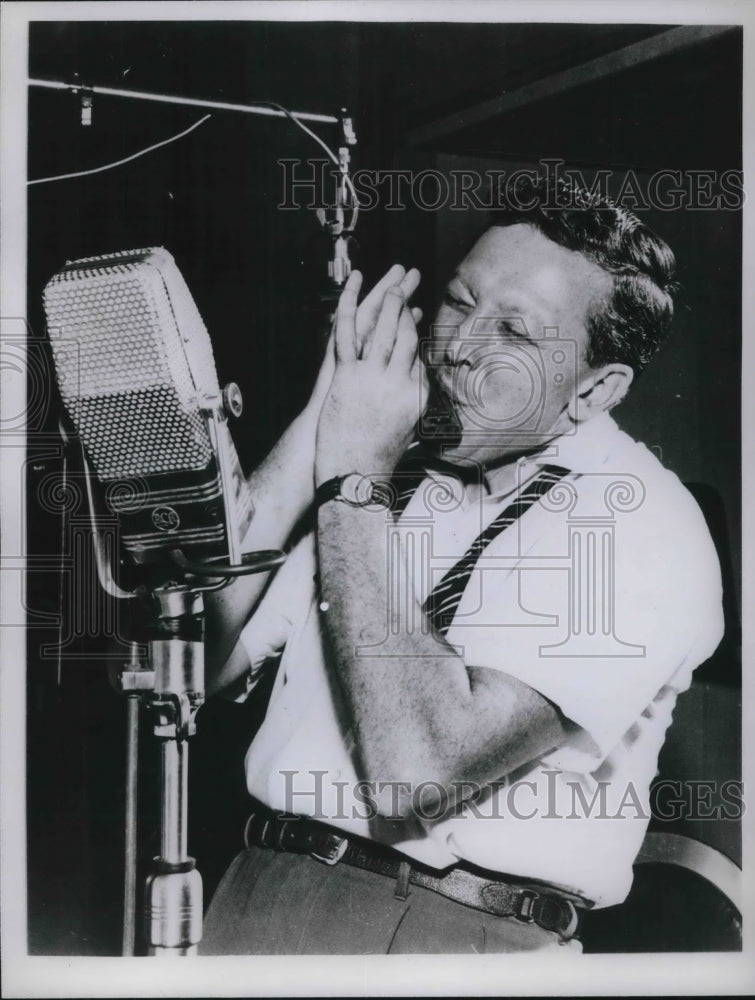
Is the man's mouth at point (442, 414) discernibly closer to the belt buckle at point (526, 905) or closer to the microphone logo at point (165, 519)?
the microphone logo at point (165, 519)

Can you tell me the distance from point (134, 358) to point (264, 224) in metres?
0.48

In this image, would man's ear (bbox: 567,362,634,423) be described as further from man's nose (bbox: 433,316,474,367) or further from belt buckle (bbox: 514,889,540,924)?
belt buckle (bbox: 514,889,540,924)

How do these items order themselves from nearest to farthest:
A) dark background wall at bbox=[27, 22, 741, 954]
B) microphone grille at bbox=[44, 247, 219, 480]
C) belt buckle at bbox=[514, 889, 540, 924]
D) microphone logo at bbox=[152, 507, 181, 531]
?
microphone grille at bbox=[44, 247, 219, 480] → microphone logo at bbox=[152, 507, 181, 531] → belt buckle at bbox=[514, 889, 540, 924] → dark background wall at bbox=[27, 22, 741, 954]

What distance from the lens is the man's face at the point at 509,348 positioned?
1646mm

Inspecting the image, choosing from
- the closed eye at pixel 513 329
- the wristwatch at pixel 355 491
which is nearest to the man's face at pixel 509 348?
the closed eye at pixel 513 329

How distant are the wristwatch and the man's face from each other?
0.43ft

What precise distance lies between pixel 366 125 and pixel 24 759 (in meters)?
1.30

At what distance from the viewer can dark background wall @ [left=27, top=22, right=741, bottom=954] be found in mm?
1712

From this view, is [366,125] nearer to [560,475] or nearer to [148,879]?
[560,475]

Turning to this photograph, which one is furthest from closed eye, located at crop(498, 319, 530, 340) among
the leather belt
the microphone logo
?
the leather belt

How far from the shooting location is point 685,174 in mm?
1762

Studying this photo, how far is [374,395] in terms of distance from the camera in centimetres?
166

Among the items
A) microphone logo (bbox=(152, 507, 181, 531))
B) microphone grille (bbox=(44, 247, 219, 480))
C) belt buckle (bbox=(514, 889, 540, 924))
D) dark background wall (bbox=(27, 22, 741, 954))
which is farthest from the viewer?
dark background wall (bbox=(27, 22, 741, 954))

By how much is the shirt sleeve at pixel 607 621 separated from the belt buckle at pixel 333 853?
0.38 m
